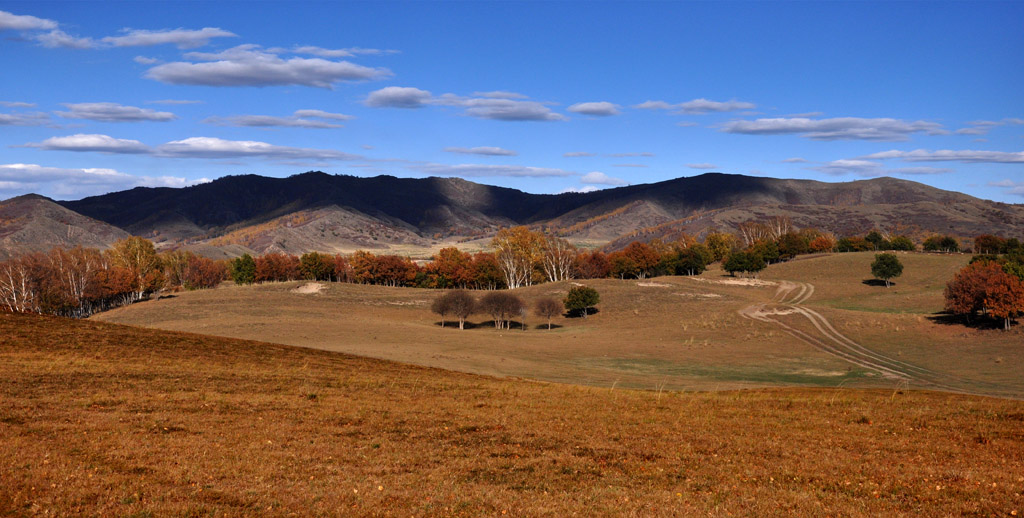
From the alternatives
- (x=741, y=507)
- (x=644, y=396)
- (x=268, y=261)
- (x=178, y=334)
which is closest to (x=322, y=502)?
(x=741, y=507)

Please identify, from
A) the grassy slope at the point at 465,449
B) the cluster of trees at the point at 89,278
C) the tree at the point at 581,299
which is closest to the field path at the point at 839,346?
the tree at the point at 581,299

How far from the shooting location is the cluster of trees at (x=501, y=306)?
10731 cm

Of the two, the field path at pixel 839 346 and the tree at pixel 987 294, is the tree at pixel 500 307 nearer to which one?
the field path at pixel 839 346

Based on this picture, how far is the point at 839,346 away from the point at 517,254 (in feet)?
318

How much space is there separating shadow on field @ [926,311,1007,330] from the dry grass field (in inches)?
39.5

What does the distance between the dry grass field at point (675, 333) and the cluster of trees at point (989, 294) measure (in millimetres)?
2906

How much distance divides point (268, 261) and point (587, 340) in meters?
128

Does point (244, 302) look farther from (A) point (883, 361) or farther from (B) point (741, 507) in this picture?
(B) point (741, 507)

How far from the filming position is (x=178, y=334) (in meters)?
44.2

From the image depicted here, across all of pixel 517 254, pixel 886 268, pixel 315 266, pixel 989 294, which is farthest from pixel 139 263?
pixel 989 294

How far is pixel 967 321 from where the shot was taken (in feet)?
293

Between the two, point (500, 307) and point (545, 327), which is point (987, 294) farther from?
point (500, 307)

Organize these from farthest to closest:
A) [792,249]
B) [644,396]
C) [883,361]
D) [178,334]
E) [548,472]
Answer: [792,249] < [883,361] < [178,334] < [644,396] < [548,472]

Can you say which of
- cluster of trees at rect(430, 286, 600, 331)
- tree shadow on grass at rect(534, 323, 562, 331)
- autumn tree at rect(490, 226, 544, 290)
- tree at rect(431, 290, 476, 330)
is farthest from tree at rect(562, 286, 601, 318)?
autumn tree at rect(490, 226, 544, 290)
